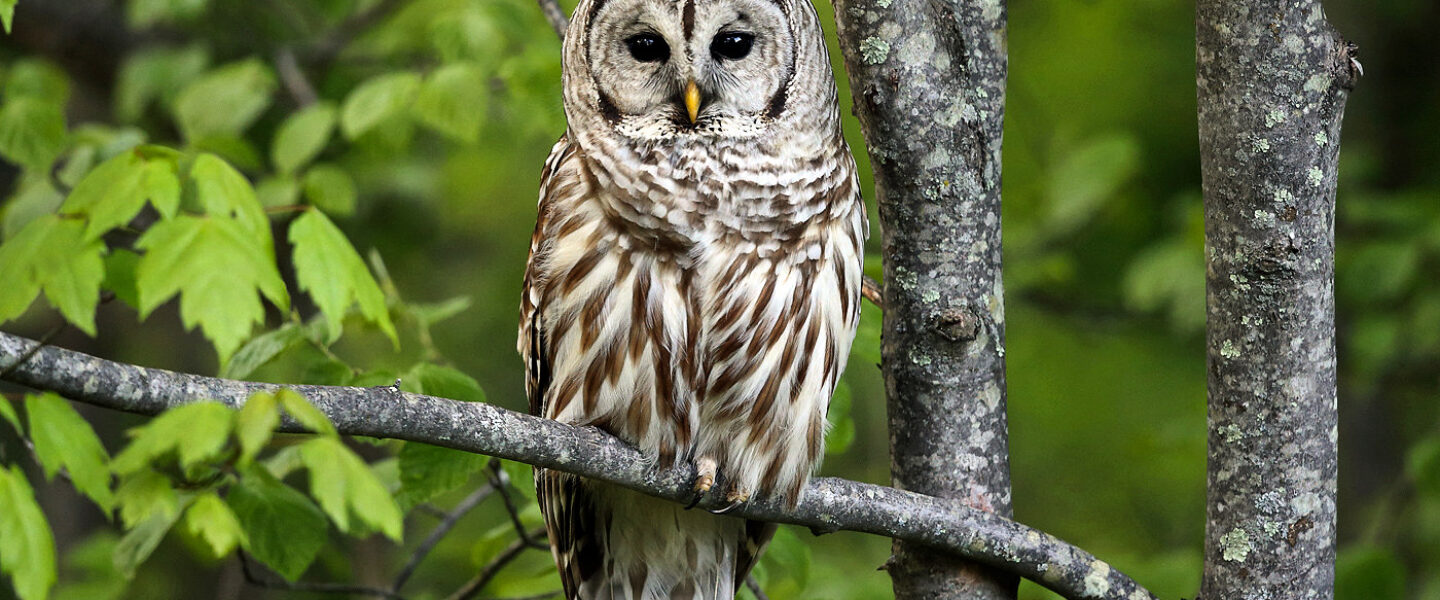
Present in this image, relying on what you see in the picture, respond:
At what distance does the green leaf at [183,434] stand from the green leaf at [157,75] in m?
3.92

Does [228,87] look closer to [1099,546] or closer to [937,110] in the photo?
[937,110]

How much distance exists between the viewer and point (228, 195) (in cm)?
211

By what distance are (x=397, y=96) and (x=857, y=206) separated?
6.43ft

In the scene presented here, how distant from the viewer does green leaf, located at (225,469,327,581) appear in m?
2.88

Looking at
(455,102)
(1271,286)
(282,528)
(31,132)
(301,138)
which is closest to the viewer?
(1271,286)

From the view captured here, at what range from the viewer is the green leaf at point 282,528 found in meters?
2.88

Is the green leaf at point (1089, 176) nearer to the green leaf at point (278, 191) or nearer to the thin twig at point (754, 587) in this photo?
the thin twig at point (754, 587)

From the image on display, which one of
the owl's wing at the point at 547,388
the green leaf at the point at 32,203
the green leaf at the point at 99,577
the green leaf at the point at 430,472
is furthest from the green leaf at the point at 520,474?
the green leaf at the point at 99,577

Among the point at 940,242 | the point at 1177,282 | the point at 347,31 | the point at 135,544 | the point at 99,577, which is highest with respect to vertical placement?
the point at 1177,282

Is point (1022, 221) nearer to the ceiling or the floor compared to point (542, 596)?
nearer to the ceiling

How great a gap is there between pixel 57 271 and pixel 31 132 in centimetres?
215

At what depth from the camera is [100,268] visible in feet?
6.45

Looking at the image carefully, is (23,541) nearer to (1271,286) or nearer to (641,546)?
(641,546)

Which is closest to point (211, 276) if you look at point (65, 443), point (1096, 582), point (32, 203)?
point (65, 443)
